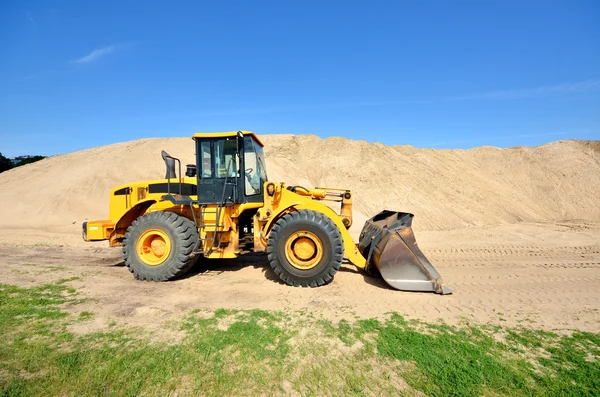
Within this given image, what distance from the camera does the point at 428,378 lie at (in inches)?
120

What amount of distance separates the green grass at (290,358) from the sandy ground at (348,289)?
0.43 meters

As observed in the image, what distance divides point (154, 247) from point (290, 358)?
427 cm

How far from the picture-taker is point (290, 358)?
3.40 metres

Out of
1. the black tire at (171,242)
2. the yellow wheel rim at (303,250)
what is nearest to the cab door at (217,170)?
the black tire at (171,242)

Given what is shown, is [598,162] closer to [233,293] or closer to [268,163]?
[268,163]

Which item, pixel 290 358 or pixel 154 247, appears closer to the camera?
pixel 290 358

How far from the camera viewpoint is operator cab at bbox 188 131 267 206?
256 inches

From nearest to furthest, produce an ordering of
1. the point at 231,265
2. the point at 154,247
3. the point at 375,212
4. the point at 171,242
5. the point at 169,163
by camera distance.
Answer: the point at 171,242 → the point at 154,247 → the point at 169,163 → the point at 231,265 → the point at 375,212

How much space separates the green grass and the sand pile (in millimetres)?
12820

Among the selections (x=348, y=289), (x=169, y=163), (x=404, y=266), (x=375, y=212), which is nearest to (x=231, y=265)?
(x=169, y=163)

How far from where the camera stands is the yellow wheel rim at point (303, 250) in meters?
5.95

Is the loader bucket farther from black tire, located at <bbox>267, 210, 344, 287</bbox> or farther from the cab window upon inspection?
the cab window

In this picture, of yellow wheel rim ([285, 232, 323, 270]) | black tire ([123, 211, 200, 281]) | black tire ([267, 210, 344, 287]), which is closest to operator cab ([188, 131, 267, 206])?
black tire ([123, 211, 200, 281])

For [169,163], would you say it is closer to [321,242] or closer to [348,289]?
[321,242]
